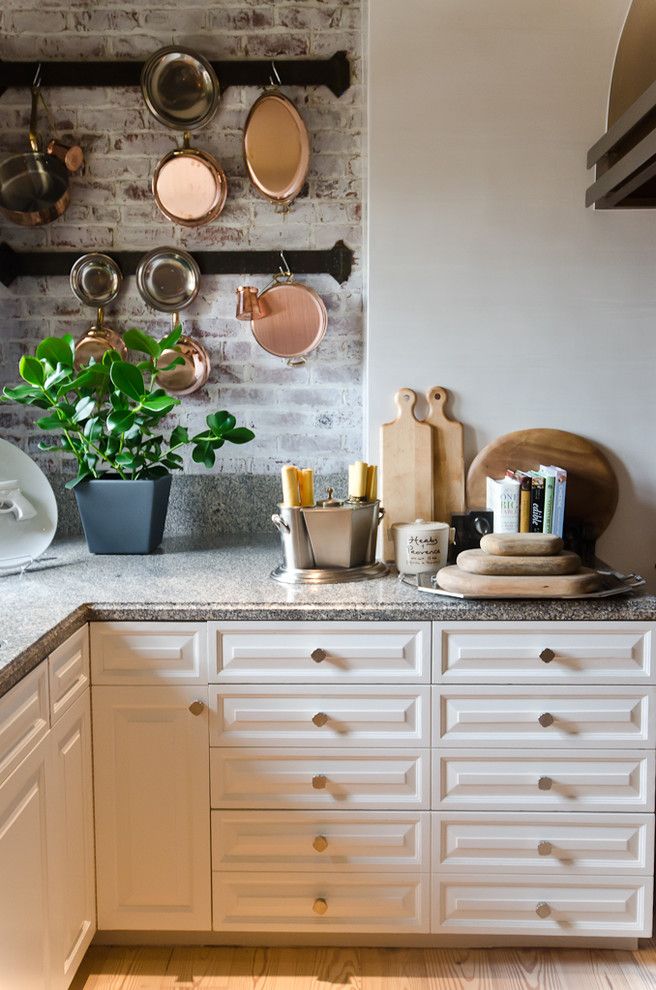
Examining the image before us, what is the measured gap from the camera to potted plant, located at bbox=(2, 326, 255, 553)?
2312 mm

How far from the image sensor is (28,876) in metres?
1.57

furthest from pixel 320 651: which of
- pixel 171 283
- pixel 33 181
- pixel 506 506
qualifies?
pixel 33 181

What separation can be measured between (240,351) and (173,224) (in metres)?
0.40

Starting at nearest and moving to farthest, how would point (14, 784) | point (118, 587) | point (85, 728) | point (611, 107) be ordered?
1. point (14, 784)
2. point (85, 728)
3. point (118, 587)
4. point (611, 107)

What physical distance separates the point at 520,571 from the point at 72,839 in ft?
3.47

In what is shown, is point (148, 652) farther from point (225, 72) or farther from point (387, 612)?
point (225, 72)

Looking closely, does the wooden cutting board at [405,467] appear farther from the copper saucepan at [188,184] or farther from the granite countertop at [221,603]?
the copper saucepan at [188,184]

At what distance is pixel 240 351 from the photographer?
271cm

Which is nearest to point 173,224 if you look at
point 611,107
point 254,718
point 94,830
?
point 611,107

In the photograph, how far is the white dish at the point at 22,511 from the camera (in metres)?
2.27

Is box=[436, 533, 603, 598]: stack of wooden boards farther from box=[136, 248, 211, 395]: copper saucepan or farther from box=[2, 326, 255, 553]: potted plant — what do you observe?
box=[136, 248, 211, 395]: copper saucepan

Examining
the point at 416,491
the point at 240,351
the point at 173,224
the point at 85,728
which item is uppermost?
the point at 173,224

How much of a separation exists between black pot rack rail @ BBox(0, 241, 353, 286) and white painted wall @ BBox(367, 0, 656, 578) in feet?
0.97

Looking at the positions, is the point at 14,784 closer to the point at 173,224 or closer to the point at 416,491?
the point at 416,491
